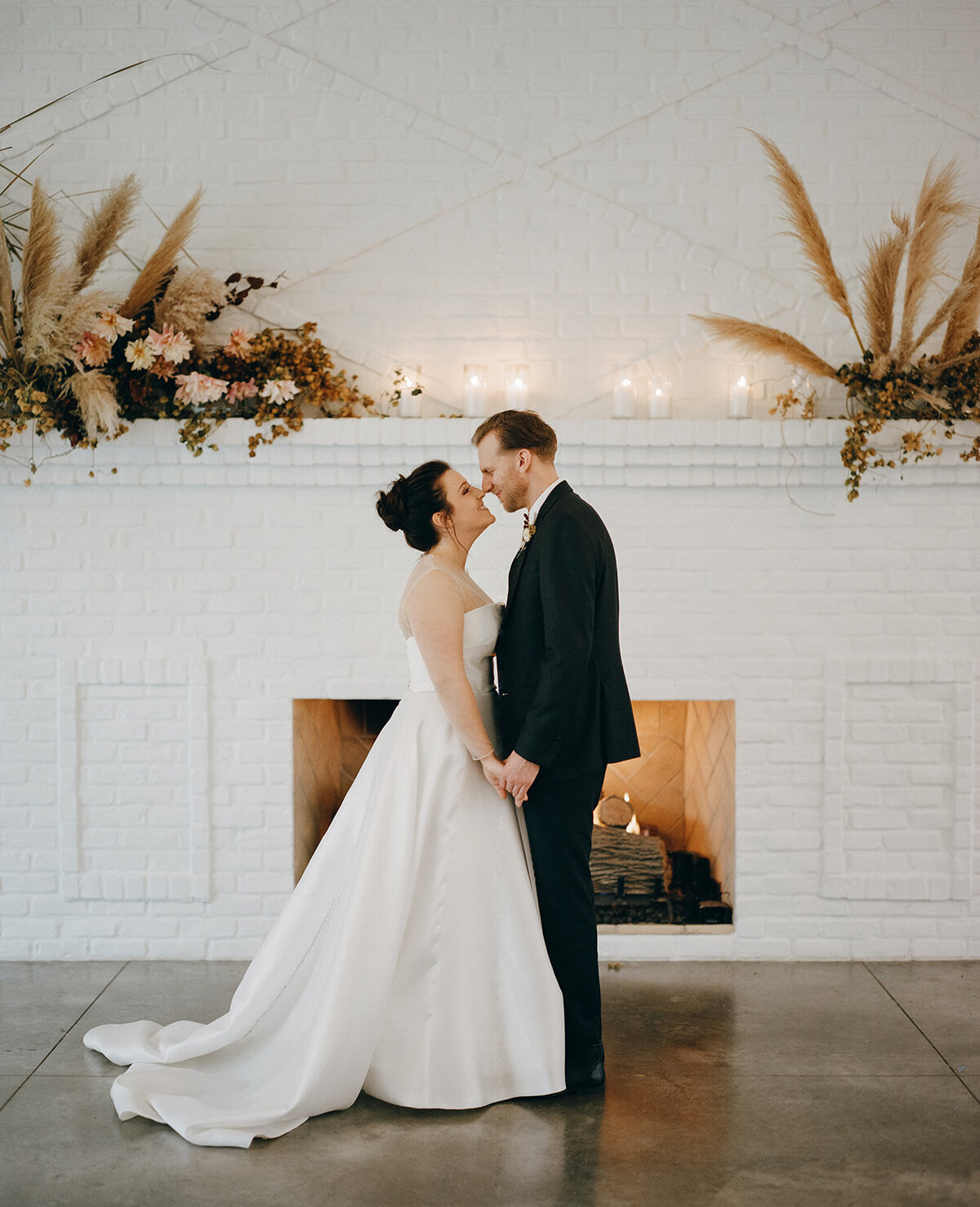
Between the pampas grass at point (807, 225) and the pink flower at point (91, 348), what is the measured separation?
220 centimetres

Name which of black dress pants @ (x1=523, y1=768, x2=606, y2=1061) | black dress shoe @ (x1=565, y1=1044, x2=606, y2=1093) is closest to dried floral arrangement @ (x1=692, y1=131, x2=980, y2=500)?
black dress pants @ (x1=523, y1=768, x2=606, y2=1061)

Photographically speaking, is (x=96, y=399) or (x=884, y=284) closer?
(x=96, y=399)

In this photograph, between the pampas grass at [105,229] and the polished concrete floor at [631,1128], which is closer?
the polished concrete floor at [631,1128]

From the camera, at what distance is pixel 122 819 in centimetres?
387

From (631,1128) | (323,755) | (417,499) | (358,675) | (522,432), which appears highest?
(522,432)

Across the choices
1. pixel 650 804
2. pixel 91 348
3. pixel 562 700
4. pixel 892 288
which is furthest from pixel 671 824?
pixel 91 348

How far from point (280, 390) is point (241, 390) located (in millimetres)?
141

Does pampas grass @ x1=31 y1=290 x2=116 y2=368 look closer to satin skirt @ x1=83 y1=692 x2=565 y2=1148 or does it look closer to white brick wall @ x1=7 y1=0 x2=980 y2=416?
white brick wall @ x1=7 y1=0 x2=980 y2=416

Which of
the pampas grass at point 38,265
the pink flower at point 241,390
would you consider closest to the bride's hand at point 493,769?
the pink flower at point 241,390

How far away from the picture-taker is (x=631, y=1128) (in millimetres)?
2654

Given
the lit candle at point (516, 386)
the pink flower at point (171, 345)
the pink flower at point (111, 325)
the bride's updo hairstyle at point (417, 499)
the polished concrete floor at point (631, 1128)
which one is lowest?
the polished concrete floor at point (631, 1128)

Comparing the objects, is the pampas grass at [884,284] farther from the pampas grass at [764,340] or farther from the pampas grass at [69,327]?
the pampas grass at [69,327]

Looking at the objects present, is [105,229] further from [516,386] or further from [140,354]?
[516,386]

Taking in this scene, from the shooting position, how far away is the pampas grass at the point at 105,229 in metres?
3.52
